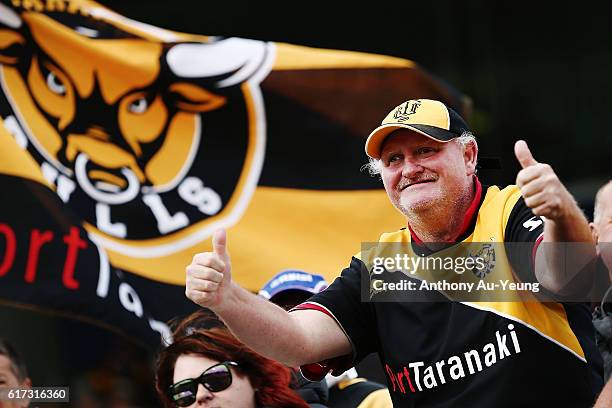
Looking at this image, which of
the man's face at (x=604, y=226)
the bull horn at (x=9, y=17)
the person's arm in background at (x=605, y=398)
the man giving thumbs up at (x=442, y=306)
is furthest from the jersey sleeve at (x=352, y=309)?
the bull horn at (x=9, y=17)

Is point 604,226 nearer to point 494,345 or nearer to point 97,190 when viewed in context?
point 494,345

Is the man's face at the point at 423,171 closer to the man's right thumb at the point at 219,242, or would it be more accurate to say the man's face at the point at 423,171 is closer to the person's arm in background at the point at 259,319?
the person's arm in background at the point at 259,319

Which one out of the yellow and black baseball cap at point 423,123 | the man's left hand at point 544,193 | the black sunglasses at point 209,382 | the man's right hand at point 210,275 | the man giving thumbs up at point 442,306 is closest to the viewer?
the man's left hand at point 544,193

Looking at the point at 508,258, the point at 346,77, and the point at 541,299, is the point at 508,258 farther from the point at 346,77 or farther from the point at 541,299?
the point at 346,77

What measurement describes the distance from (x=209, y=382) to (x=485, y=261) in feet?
3.08

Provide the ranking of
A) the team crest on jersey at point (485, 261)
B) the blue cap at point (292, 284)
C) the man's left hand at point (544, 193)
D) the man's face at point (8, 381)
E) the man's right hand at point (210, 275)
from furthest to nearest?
the blue cap at point (292, 284)
the man's face at point (8, 381)
the team crest on jersey at point (485, 261)
the man's right hand at point (210, 275)
the man's left hand at point (544, 193)

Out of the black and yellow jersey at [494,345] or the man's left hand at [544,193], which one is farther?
the black and yellow jersey at [494,345]

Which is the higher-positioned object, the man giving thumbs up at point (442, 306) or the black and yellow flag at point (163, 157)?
the black and yellow flag at point (163, 157)

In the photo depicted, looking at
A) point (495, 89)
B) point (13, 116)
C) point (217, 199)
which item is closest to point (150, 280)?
point (217, 199)

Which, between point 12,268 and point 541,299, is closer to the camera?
point 541,299

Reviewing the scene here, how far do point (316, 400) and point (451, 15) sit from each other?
20.0ft

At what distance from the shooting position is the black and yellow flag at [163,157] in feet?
15.3

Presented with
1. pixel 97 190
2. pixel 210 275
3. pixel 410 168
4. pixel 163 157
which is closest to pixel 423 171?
pixel 410 168

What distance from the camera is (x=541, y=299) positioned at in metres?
2.90
